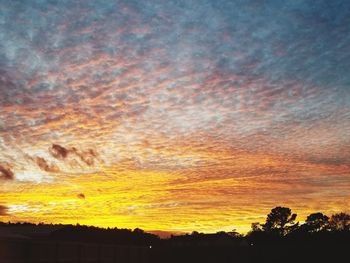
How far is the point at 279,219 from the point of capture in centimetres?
Result: 9669

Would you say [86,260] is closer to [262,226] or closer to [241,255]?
[241,255]

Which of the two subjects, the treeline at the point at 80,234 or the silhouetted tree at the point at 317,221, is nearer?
the treeline at the point at 80,234

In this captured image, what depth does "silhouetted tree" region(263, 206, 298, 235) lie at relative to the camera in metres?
95.4

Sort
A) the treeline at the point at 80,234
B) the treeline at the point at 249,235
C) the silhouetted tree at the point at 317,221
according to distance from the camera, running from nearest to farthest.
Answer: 1. the treeline at the point at 80,234
2. the treeline at the point at 249,235
3. the silhouetted tree at the point at 317,221

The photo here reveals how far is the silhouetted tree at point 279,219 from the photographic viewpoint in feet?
313

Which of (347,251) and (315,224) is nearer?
(347,251)

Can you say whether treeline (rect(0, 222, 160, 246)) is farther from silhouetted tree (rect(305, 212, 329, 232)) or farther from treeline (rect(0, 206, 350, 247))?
silhouetted tree (rect(305, 212, 329, 232))

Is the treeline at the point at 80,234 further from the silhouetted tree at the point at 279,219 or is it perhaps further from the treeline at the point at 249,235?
the silhouetted tree at the point at 279,219

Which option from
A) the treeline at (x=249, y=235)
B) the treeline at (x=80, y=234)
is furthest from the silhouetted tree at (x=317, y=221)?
the treeline at (x=80, y=234)

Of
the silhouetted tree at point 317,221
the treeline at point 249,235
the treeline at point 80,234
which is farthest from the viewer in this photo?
the silhouetted tree at point 317,221

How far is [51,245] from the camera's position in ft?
72.7

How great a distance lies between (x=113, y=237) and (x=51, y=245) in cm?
4067

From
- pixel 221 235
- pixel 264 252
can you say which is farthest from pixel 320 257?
pixel 221 235

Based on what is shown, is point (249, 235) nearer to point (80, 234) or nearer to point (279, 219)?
point (279, 219)
